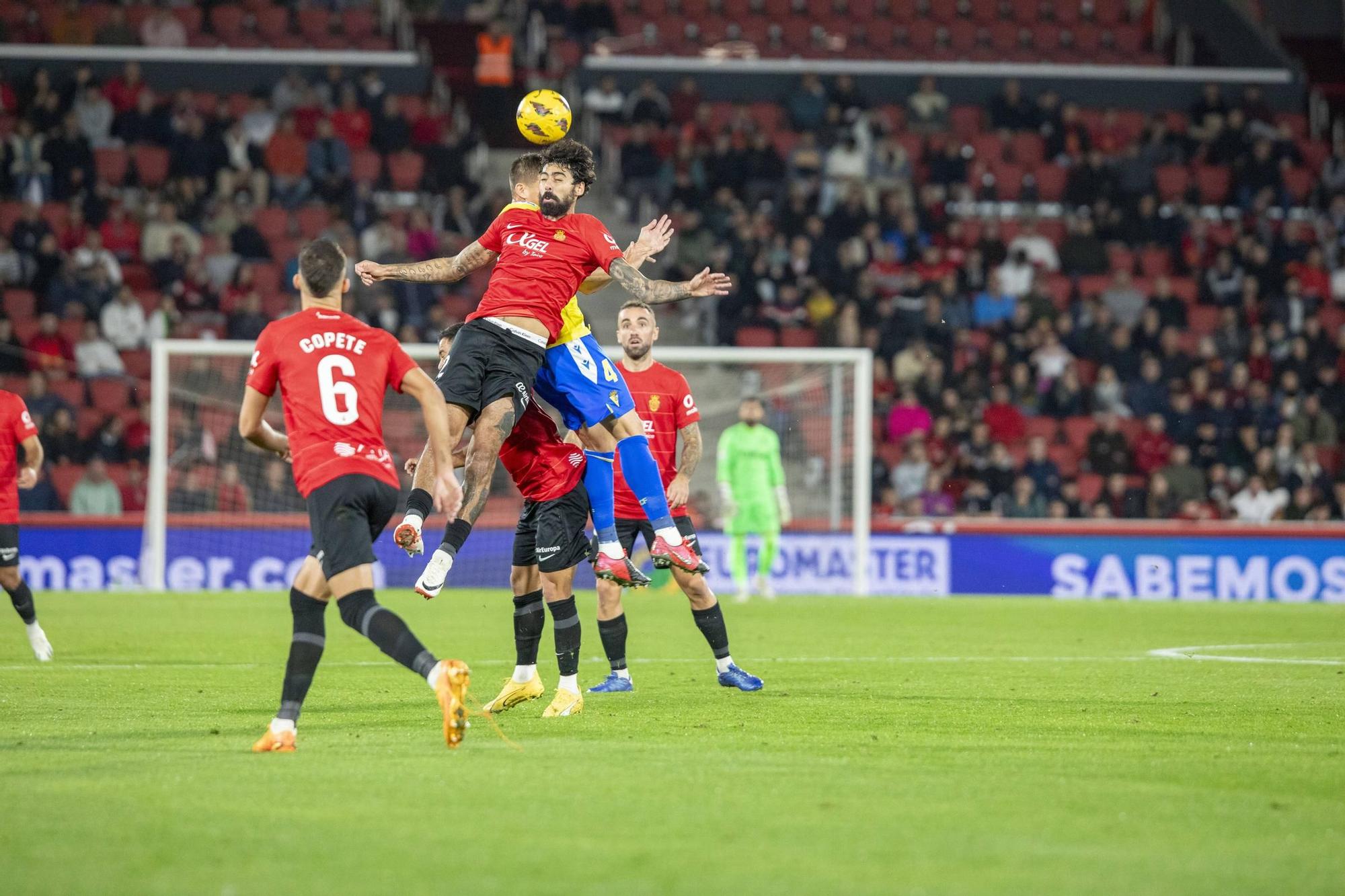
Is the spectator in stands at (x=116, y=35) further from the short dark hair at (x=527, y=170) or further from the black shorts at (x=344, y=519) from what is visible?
the black shorts at (x=344, y=519)

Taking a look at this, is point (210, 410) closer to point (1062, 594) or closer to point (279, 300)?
point (279, 300)

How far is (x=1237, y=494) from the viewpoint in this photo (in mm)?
24344

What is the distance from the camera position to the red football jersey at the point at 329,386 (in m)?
7.17

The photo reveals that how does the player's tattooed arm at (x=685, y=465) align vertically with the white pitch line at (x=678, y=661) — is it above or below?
above

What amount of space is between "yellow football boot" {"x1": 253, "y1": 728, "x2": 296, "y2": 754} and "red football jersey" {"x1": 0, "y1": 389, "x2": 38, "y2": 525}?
6.47 metres

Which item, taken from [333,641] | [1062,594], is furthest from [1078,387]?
[333,641]

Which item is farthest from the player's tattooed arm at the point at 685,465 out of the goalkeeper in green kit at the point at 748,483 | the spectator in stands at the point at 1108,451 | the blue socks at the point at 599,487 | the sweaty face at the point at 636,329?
the spectator in stands at the point at 1108,451

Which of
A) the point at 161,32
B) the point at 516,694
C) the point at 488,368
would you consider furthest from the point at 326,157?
the point at 516,694

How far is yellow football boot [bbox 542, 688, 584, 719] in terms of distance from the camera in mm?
8930

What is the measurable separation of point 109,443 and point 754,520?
8.83 meters

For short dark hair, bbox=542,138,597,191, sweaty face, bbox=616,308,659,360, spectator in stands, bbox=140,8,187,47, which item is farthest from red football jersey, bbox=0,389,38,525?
spectator in stands, bbox=140,8,187,47

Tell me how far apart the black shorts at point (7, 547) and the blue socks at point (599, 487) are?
5313 mm

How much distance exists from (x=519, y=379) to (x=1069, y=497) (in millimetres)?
16161

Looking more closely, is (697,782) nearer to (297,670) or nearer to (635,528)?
(297,670)
